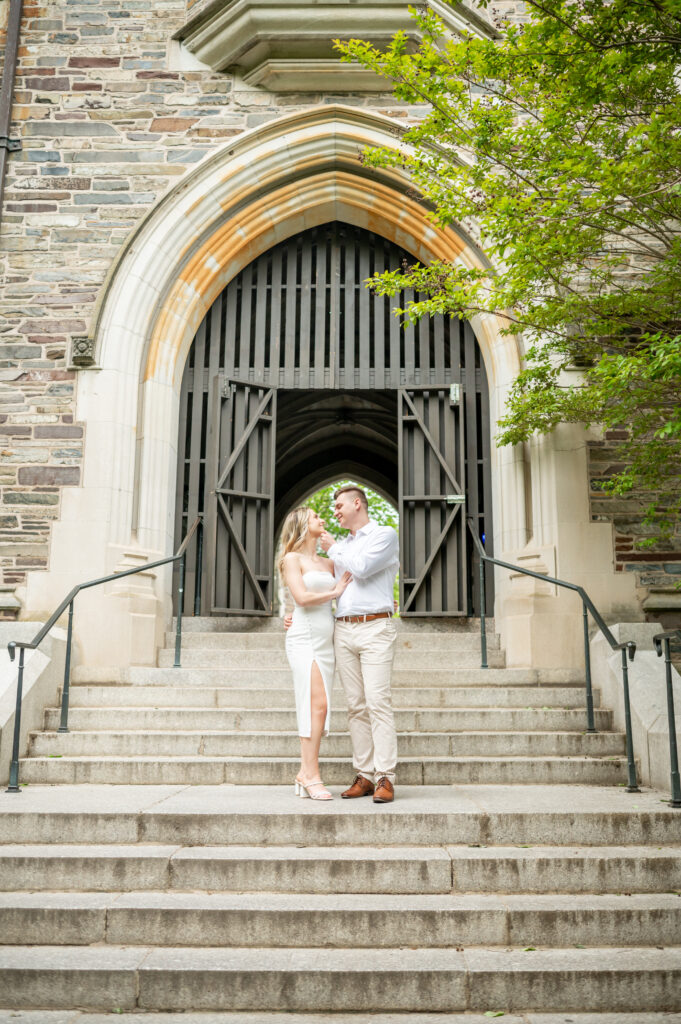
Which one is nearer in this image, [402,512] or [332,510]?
[402,512]

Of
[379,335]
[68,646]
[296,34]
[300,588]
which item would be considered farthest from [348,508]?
[296,34]

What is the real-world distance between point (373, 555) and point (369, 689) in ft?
2.09

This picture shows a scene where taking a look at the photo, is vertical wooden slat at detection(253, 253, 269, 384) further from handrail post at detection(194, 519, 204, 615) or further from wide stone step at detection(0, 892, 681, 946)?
wide stone step at detection(0, 892, 681, 946)

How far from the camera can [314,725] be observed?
4371 mm

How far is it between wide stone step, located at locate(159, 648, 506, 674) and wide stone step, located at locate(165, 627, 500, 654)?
23 centimetres

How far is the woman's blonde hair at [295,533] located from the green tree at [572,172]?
5.81 ft

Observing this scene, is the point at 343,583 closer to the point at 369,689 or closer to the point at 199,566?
the point at 369,689

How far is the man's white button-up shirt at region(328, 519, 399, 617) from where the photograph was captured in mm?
4453

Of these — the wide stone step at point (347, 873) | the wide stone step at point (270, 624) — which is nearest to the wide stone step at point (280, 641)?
the wide stone step at point (270, 624)

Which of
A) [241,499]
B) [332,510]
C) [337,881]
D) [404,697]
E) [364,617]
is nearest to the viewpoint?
[337,881]

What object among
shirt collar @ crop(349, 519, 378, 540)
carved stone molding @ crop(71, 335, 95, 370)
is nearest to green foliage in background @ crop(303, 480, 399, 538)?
carved stone molding @ crop(71, 335, 95, 370)

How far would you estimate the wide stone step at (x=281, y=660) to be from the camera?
6.73 m

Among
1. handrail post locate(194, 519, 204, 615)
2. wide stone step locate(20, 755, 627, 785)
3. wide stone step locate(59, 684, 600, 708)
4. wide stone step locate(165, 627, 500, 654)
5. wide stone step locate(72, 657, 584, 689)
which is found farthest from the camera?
handrail post locate(194, 519, 204, 615)

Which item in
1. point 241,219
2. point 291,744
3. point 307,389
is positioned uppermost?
point 241,219
